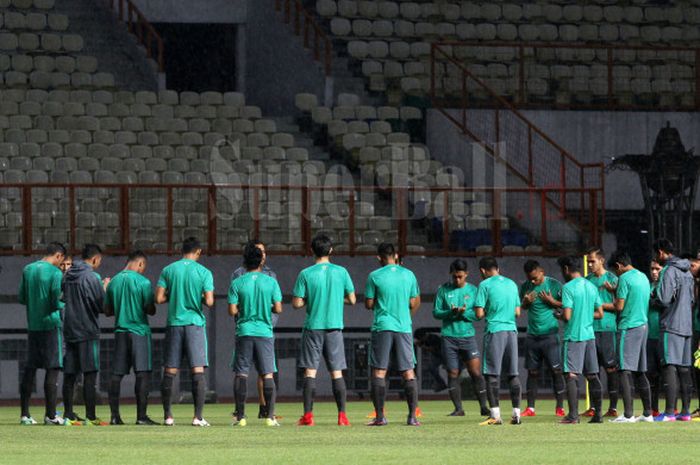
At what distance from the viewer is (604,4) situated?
34469mm

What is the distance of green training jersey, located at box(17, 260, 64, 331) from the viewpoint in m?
18.1

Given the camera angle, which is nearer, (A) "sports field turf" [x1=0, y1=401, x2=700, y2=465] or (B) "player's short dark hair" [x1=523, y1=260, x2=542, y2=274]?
(A) "sports field turf" [x1=0, y1=401, x2=700, y2=465]

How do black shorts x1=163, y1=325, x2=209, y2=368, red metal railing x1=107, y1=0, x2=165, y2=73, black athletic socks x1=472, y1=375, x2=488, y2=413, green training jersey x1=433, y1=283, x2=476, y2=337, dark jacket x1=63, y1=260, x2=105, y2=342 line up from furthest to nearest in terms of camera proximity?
red metal railing x1=107, y1=0, x2=165, y2=73
green training jersey x1=433, y1=283, x2=476, y2=337
black athletic socks x1=472, y1=375, x2=488, y2=413
dark jacket x1=63, y1=260, x2=105, y2=342
black shorts x1=163, y1=325, x2=209, y2=368

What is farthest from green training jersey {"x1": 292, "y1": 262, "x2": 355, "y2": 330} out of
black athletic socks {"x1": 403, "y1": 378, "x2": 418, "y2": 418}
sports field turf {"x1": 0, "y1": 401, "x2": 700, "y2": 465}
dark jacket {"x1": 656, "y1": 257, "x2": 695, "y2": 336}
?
dark jacket {"x1": 656, "y1": 257, "x2": 695, "y2": 336}

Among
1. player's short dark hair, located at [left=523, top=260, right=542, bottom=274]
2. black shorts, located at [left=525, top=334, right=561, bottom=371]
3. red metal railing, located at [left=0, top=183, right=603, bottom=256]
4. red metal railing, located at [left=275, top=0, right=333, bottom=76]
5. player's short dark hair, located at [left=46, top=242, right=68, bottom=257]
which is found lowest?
black shorts, located at [left=525, top=334, right=561, bottom=371]

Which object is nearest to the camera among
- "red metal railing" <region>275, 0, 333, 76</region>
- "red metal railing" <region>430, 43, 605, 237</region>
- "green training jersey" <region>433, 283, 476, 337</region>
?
"green training jersey" <region>433, 283, 476, 337</region>

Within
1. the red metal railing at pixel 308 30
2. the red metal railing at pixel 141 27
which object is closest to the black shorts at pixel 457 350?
the red metal railing at pixel 308 30

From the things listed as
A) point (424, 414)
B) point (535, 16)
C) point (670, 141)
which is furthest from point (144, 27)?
point (424, 414)

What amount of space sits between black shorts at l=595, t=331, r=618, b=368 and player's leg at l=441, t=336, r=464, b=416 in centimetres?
162

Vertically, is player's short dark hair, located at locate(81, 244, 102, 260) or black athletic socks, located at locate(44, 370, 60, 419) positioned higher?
player's short dark hair, located at locate(81, 244, 102, 260)

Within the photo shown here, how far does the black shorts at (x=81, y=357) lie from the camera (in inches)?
707

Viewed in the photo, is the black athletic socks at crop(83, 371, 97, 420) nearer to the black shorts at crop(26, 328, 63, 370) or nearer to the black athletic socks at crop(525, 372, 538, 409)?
the black shorts at crop(26, 328, 63, 370)

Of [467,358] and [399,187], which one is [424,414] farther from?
[399,187]

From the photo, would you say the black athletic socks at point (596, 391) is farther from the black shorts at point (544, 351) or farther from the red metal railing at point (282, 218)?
the red metal railing at point (282, 218)
